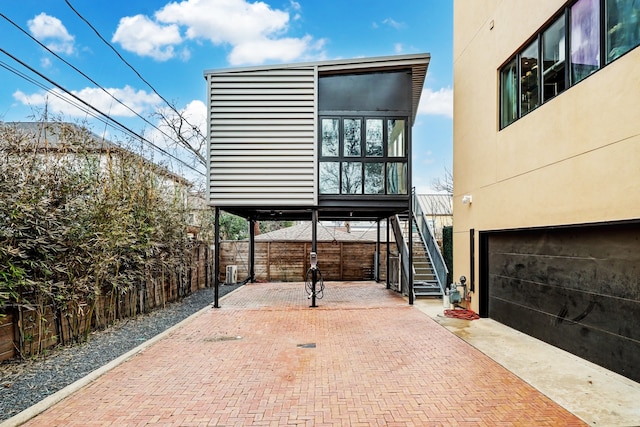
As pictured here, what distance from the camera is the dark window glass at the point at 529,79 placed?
586 centimetres

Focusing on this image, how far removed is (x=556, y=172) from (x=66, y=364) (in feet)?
22.4

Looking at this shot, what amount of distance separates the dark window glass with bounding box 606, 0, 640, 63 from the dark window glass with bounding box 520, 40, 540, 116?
1522mm

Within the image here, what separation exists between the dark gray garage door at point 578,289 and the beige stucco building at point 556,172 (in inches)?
0.6

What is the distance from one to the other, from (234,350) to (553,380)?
3.92 m

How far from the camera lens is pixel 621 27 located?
4059mm

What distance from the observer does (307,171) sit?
8469mm

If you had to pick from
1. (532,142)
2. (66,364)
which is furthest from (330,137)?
(66,364)

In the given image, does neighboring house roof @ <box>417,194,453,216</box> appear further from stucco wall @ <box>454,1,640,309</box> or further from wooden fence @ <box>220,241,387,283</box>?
stucco wall @ <box>454,1,640,309</box>

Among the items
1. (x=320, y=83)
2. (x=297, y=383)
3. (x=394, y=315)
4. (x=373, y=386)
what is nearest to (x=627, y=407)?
(x=373, y=386)

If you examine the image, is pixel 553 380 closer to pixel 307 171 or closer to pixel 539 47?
pixel 539 47

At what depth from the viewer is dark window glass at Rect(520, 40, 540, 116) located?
5.86 m

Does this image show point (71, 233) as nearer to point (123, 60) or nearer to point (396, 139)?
point (123, 60)

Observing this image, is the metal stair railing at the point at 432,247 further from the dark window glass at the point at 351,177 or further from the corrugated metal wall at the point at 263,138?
the corrugated metal wall at the point at 263,138

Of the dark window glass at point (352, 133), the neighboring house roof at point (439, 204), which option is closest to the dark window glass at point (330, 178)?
the dark window glass at point (352, 133)
